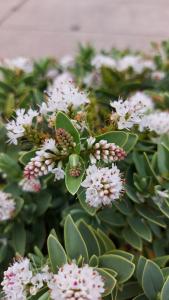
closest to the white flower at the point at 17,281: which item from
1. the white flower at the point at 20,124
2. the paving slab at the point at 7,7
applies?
the white flower at the point at 20,124

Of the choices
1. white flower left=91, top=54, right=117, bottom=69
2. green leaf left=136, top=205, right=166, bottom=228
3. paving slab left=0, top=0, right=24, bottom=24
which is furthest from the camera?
paving slab left=0, top=0, right=24, bottom=24

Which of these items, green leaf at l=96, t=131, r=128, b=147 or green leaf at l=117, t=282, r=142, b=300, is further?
green leaf at l=117, t=282, r=142, b=300

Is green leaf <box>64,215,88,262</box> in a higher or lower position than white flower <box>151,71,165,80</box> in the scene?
lower

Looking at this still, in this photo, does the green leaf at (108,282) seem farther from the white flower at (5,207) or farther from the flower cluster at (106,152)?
the white flower at (5,207)

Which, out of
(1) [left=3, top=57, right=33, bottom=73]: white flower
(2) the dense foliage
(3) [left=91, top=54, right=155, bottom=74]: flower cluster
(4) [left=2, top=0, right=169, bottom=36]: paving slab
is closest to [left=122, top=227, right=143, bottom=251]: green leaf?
(2) the dense foliage

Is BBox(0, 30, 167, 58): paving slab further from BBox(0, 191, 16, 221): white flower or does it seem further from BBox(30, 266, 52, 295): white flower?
BBox(30, 266, 52, 295): white flower

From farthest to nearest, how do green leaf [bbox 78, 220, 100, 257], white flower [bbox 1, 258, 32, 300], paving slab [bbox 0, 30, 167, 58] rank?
paving slab [bbox 0, 30, 167, 58]
green leaf [bbox 78, 220, 100, 257]
white flower [bbox 1, 258, 32, 300]
